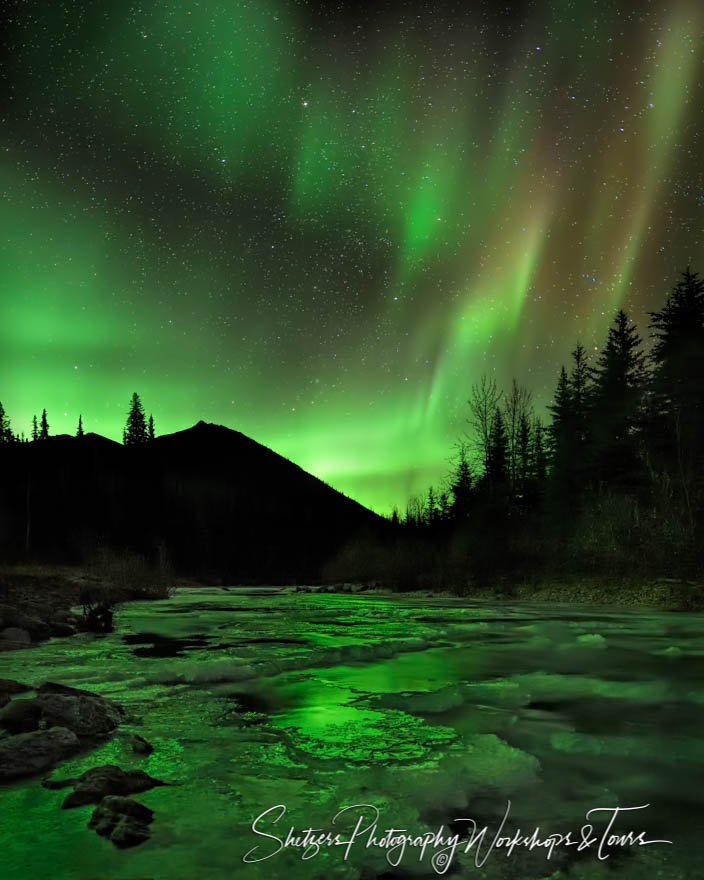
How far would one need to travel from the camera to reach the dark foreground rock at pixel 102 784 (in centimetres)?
375

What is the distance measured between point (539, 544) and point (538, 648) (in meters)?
22.6

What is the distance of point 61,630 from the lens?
1448cm

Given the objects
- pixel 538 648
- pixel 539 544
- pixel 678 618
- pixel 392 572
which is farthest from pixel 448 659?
pixel 392 572

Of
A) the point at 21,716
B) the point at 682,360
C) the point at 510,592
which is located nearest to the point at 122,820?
the point at 21,716

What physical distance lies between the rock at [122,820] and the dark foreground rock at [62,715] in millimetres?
1938

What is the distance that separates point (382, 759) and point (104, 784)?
1.99 meters

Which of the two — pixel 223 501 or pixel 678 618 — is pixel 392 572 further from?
pixel 223 501

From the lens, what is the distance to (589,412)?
163 ft

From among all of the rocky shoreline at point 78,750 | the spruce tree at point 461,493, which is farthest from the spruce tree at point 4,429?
the rocky shoreline at point 78,750

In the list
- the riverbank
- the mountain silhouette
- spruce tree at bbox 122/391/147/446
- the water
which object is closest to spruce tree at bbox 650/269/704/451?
the riverbank

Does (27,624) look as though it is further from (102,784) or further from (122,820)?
(122,820)

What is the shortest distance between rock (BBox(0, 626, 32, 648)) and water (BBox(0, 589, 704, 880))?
115cm

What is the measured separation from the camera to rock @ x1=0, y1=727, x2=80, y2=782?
4.34m

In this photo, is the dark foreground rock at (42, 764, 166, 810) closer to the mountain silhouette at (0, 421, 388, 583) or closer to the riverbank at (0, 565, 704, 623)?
the riverbank at (0, 565, 704, 623)
